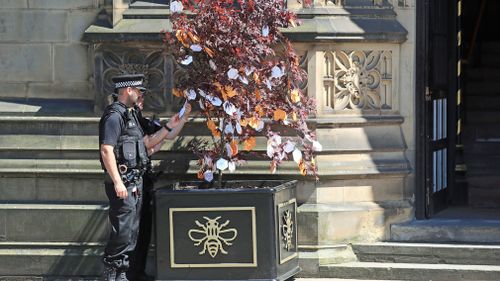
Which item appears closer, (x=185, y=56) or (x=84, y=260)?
(x=185, y=56)

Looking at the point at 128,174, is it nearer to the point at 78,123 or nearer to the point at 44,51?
the point at 78,123

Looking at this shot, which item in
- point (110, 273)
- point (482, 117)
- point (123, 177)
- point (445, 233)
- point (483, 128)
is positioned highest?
point (482, 117)

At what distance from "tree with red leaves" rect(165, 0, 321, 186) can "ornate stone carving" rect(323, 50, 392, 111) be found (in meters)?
0.74

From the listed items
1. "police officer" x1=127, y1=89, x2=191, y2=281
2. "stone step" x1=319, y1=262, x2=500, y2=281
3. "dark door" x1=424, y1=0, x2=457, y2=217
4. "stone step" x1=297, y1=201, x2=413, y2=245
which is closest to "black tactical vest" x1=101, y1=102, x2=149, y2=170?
"police officer" x1=127, y1=89, x2=191, y2=281

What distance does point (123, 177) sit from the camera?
28.1ft

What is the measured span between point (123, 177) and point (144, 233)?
795 mm

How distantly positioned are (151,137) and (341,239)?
78.5 inches

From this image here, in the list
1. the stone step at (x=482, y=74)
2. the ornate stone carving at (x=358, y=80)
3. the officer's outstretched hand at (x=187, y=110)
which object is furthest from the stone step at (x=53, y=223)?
the stone step at (x=482, y=74)

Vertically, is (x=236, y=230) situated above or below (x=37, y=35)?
below

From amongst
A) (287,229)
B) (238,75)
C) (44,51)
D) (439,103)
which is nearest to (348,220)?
(287,229)

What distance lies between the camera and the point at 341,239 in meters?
9.46

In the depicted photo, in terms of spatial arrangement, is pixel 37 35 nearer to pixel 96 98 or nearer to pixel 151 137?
pixel 96 98

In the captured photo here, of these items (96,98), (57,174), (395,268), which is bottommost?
(395,268)

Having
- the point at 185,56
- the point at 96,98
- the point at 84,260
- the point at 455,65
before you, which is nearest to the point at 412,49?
the point at 455,65
